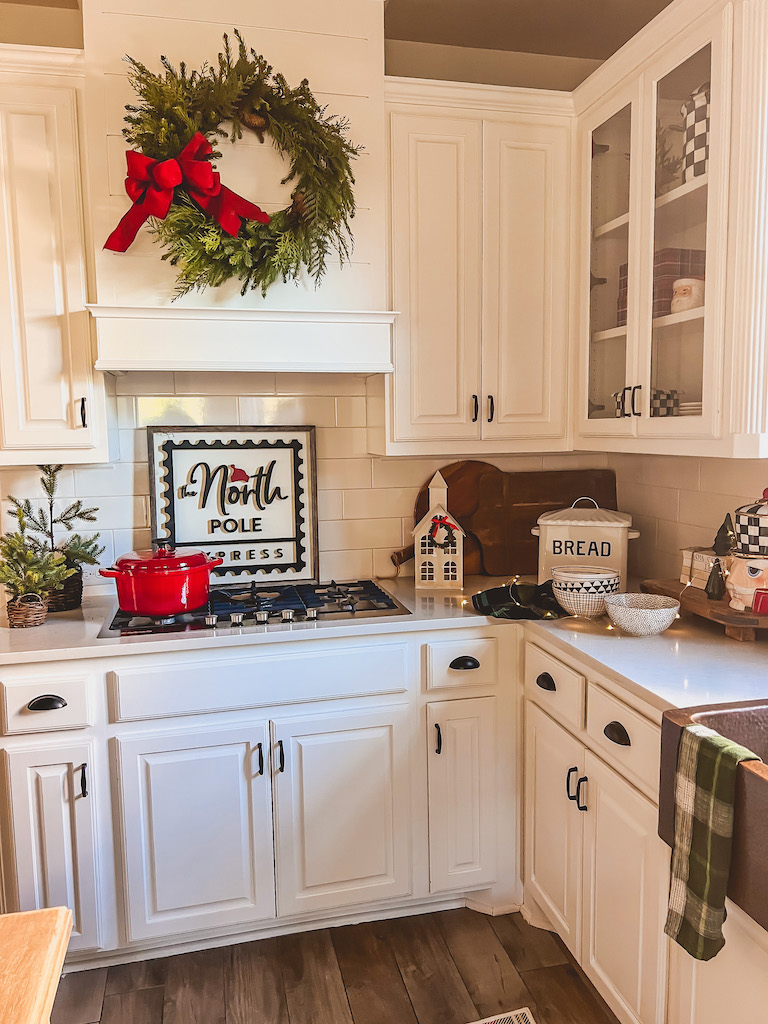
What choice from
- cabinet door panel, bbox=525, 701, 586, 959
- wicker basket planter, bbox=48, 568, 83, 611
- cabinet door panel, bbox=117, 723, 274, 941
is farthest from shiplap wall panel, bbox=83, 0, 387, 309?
cabinet door panel, bbox=525, 701, 586, 959

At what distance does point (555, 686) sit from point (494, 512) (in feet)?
2.64

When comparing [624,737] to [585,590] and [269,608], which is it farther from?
[269,608]

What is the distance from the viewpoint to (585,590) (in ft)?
6.84

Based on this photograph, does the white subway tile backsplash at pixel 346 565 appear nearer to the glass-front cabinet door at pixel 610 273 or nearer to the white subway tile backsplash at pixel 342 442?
the white subway tile backsplash at pixel 342 442

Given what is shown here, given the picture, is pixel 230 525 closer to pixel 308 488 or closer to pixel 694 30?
pixel 308 488

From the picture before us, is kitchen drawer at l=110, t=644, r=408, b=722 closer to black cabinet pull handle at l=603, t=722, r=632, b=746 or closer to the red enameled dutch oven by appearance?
the red enameled dutch oven

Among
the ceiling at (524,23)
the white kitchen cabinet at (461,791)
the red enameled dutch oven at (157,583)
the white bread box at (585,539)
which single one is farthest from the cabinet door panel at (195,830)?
the ceiling at (524,23)

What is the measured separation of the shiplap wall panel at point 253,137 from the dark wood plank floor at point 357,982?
70.8 inches

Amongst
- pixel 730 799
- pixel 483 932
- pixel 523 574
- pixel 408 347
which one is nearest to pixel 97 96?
pixel 408 347

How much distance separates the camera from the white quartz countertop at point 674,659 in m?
1.54

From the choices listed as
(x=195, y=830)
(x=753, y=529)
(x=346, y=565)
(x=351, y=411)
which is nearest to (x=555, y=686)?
(x=753, y=529)

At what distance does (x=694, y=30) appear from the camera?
1.77 metres

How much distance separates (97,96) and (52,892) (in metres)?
2.05

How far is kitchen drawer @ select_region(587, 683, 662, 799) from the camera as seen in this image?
1550 mm
